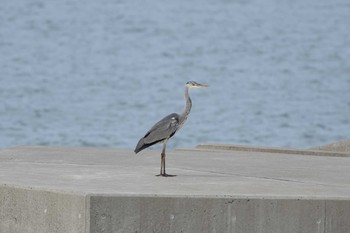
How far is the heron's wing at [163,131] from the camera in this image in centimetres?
1476

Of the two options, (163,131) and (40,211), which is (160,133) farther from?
(40,211)

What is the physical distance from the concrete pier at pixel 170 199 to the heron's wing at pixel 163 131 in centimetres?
36

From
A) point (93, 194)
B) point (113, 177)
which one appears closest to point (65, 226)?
point (93, 194)

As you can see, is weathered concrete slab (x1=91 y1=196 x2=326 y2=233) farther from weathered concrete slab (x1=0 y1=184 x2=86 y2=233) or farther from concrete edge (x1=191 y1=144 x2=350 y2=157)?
concrete edge (x1=191 y1=144 x2=350 y2=157)

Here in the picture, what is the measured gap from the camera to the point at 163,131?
14781mm

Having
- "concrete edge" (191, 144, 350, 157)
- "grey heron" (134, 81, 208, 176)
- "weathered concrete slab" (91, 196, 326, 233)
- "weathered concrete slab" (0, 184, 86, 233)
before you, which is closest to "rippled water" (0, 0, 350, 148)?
"concrete edge" (191, 144, 350, 157)

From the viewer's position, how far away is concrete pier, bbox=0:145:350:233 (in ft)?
42.7

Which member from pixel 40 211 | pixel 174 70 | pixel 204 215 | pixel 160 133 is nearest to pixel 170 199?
pixel 204 215

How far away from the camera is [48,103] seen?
5044cm

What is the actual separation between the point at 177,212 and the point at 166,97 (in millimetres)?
37979

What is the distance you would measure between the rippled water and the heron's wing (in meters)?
22.8

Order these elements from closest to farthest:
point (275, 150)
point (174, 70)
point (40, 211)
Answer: point (40, 211)
point (275, 150)
point (174, 70)

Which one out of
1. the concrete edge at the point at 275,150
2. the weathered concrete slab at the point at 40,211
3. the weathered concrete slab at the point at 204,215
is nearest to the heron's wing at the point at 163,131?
the weathered concrete slab at the point at 40,211

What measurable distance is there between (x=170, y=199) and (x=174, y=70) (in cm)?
4721
